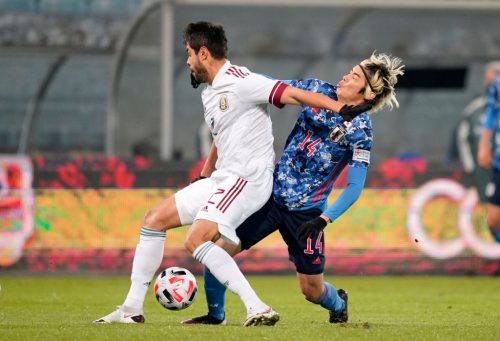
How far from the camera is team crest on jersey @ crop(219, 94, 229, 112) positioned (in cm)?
828

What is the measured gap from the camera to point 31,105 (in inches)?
700

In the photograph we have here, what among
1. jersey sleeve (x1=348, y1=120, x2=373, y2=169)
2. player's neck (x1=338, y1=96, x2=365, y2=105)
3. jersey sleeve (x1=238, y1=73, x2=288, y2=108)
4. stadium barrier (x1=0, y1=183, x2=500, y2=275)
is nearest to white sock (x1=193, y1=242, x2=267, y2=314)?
jersey sleeve (x1=238, y1=73, x2=288, y2=108)

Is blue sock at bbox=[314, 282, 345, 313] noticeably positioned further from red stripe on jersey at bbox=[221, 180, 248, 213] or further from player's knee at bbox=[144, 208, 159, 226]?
player's knee at bbox=[144, 208, 159, 226]

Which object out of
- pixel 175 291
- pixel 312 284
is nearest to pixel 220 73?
pixel 175 291

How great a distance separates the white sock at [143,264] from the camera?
8414 millimetres

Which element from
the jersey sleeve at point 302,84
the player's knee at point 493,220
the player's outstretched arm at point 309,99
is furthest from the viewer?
the player's knee at point 493,220

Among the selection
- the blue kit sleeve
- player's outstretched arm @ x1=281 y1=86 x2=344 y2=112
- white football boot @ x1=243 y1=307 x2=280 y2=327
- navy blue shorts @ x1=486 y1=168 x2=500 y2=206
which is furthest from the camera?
navy blue shorts @ x1=486 y1=168 x2=500 y2=206

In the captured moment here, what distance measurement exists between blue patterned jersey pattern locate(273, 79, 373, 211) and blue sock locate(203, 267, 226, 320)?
69cm

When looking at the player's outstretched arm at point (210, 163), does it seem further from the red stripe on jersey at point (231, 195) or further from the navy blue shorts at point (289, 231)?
the red stripe on jersey at point (231, 195)

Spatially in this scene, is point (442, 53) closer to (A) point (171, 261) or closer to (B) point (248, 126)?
(A) point (171, 261)

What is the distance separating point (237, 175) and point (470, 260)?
7544mm

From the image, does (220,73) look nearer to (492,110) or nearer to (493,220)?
(492,110)

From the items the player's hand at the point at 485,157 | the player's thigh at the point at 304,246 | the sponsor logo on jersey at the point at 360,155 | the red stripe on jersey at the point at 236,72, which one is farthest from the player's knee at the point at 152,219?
the player's hand at the point at 485,157

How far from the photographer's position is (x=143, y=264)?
8453 mm
